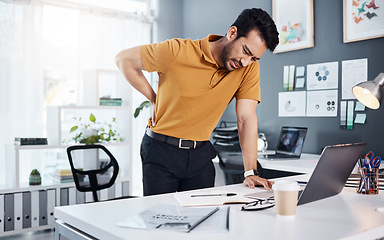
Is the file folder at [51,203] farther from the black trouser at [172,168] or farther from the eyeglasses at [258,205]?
the eyeglasses at [258,205]

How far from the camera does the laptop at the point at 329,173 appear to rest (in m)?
1.32

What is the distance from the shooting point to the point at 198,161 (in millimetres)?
1992

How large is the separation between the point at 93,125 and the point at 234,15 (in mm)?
1988

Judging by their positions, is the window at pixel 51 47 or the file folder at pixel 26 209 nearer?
the file folder at pixel 26 209

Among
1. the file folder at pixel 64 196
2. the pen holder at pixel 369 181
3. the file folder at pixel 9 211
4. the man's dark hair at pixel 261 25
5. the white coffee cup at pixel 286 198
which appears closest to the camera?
the white coffee cup at pixel 286 198

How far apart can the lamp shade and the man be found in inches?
20.8

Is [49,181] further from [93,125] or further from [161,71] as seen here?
[161,71]

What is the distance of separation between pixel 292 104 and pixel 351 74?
63cm

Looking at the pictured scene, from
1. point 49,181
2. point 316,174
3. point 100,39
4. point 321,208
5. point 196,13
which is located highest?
point 196,13

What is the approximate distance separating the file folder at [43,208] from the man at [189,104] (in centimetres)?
208

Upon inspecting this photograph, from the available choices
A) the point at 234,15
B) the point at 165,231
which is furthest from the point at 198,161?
the point at 234,15

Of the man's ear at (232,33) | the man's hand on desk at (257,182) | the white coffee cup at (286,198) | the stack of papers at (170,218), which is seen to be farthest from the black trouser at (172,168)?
the white coffee cup at (286,198)

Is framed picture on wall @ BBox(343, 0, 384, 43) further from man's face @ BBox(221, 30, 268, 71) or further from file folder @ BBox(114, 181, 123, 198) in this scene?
file folder @ BBox(114, 181, 123, 198)

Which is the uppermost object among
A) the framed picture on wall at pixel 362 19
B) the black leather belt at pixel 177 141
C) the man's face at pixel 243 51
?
the framed picture on wall at pixel 362 19
